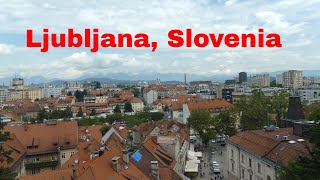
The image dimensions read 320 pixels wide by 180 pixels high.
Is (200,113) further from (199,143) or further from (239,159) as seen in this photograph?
(239,159)

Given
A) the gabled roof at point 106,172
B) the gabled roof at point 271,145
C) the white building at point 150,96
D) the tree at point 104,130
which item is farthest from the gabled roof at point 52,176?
the white building at point 150,96

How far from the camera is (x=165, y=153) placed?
39.8 meters

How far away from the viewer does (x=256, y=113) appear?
61.5 m

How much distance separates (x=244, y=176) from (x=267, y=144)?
641 centimetres

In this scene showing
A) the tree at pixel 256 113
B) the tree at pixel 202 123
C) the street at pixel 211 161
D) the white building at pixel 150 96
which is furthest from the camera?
the white building at pixel 150 96

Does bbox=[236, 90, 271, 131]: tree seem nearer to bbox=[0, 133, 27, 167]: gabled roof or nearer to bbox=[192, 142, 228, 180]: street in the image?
bbox=[192, 142, 228, 180]: street

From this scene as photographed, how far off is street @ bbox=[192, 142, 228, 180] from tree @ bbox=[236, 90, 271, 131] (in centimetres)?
667

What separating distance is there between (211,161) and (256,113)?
11436mm

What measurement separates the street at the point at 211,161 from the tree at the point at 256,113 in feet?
21.9

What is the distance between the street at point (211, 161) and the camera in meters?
48.3

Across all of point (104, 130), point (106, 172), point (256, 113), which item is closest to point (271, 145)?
point (106, 172)

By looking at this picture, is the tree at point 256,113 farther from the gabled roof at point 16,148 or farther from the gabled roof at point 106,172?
the gabled roof at point 106,172

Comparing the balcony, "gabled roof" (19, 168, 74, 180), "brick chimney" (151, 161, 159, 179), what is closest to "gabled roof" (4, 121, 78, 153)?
the balcony

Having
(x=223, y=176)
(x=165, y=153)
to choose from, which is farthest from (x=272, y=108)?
(x=165, y=153)
